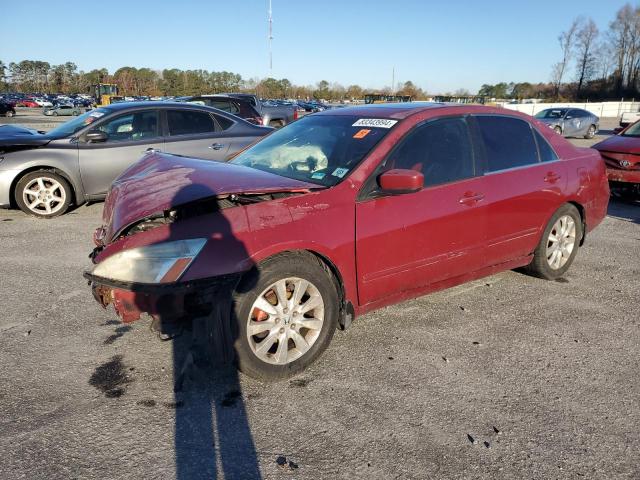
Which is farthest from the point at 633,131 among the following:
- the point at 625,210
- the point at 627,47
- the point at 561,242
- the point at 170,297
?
the point at 627,47

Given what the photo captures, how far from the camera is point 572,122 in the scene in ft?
74.7

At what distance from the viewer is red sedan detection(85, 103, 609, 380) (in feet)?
9.46

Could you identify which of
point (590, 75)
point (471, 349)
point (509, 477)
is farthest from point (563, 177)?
point (590, 75)

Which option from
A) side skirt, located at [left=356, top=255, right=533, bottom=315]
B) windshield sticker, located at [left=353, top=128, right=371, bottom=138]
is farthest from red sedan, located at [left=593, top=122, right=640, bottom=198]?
windshield sticker, located at [left=353, top=128, right=371, bottom=138]

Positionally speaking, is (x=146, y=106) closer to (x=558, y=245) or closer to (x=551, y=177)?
(x=551, y=177)

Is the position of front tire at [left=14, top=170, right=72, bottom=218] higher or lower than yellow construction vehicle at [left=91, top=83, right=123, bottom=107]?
lower

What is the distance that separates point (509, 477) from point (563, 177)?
3199 mm

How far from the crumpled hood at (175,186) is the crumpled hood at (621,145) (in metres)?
7.12

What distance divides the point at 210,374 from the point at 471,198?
228 centimetres

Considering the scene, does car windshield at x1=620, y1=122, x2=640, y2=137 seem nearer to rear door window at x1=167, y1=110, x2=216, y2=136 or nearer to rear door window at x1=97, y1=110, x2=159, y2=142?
rear door window at x1=167, y1=110, x2=216, y2=136

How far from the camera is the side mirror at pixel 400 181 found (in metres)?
3.26

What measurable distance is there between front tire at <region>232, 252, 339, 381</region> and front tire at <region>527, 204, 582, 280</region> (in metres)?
2.42

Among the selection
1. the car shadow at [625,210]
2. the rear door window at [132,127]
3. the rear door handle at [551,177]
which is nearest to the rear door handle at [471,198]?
the rear door handle at [551,177]

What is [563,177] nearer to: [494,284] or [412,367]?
[494,284]
